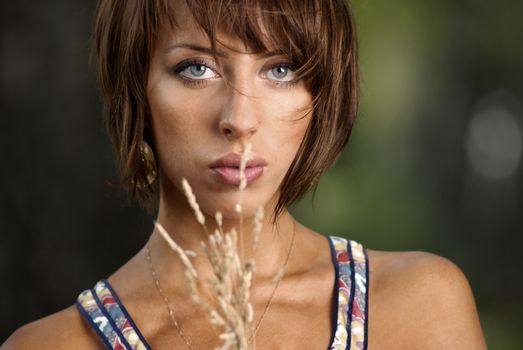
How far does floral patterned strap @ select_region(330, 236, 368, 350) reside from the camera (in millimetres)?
2639

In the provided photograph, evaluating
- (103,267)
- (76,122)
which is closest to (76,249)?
(103,267)

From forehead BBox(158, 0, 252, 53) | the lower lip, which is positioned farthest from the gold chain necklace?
forehead BBox(158, 0, 252, 53)

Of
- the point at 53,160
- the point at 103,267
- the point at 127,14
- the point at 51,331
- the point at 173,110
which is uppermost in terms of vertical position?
the point at 127,14

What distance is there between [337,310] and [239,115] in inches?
23.3

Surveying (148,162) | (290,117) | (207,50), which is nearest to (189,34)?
(207,50)

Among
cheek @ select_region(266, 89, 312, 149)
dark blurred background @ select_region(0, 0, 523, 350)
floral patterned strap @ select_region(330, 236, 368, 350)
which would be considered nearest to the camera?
cheek @ select_region(266, 89, 312, 149)

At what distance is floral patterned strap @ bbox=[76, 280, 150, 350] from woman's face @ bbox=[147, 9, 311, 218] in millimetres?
382

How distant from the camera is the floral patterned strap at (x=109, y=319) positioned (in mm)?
2670

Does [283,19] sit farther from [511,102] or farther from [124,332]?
[511,102]

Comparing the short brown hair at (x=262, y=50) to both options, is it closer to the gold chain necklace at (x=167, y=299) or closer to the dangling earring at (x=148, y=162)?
the dangling earring at (x=148, y=162)

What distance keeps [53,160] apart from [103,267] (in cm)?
51

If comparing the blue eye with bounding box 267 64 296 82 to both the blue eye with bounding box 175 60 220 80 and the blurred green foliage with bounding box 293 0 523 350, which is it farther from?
the blurred green foliage with bounding box 293 0 523 350

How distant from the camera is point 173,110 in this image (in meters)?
2.50

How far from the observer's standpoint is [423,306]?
8.84 feet
